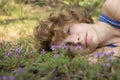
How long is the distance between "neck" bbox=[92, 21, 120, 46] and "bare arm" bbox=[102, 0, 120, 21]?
113 mm

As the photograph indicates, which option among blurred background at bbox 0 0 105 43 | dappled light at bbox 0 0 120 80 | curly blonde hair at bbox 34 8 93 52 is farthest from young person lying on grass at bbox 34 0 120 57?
blurred background at bbox 0 0 105 43

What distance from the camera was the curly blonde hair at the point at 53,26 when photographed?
10.2ft

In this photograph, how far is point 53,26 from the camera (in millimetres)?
3168

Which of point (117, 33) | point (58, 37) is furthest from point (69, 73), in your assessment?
point (117, 33)

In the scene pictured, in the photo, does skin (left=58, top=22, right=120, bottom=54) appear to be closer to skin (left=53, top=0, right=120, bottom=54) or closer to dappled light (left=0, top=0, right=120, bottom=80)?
skin (left=53, top=0, right=120, bottom=54)

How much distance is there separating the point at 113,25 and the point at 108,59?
1.27 meters

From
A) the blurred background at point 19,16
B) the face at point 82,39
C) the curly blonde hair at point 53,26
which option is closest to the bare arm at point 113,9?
the curly blonde hair at point 53,26

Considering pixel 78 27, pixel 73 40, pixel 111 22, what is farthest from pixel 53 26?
pixel 111 22

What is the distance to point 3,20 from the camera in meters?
4.95

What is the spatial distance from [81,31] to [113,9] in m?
0.52

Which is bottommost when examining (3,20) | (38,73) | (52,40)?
(3,20)

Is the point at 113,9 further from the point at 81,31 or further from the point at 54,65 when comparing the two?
the point at 54,65

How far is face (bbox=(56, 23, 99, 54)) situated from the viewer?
2741 millimetres

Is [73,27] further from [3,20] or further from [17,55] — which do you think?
[3,20]
